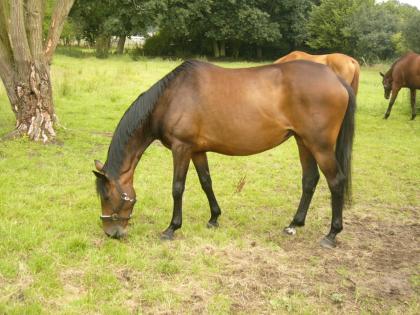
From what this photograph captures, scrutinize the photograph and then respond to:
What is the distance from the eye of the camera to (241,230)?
5000 millimetres

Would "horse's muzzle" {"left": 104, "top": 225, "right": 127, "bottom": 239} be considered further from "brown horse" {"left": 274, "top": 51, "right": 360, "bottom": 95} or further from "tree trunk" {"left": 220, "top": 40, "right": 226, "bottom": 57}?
"tree trunk" {"left": 220, "top": 40, "right": 226, "bottom": 57}

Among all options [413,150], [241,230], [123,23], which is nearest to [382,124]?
[413,150]

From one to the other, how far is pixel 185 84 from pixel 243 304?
2199 mm

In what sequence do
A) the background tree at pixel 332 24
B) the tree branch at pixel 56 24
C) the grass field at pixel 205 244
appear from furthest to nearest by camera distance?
the background tree at pixel 332 24, the tree branch at pixel 56 24, the grass field at pixel 205 244

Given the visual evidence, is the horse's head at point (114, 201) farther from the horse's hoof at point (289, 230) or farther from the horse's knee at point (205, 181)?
the horse's hoof at point (289, 230)

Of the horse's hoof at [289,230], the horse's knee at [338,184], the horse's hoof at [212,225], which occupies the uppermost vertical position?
the horse's knee at [338,184]

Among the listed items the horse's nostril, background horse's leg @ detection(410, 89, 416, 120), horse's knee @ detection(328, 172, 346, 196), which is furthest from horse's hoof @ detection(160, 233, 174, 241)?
background horse's leg @ detection(410, 89, 416, 120)

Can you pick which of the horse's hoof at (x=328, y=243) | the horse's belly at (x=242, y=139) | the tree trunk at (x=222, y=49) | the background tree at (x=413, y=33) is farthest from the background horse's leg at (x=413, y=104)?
the tree trunk at (x=222, y=49)

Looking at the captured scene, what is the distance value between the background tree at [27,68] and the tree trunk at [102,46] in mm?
21983

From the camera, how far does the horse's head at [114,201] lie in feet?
14.3

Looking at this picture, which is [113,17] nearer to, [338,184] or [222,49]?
[222,49]

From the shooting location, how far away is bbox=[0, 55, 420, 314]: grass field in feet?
11.5

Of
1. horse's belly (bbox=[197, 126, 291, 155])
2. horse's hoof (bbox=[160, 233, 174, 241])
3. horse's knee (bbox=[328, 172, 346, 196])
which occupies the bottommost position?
horse's hoof (bbox=[160, 233, 174, 241])

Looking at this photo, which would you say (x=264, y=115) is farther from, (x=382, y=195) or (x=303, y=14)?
(x=303, y=14)
